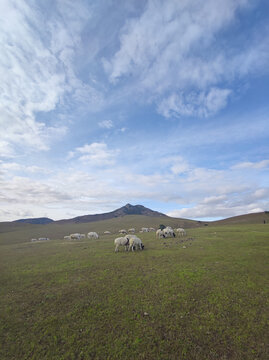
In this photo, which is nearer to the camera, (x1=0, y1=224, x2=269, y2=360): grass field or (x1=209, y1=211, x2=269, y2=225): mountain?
Result: (x1=0, y1=224, x2=269, y2=360): grass field

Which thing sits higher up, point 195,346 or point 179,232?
point 179,232

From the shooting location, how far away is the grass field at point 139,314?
6117 mm

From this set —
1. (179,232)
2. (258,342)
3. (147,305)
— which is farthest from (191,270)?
(179,232)

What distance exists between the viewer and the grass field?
6.12 m

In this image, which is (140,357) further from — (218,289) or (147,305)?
(218,289)

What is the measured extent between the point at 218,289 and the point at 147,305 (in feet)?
14.8

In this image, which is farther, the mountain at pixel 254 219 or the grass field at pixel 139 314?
the mountain at pixel 254 219

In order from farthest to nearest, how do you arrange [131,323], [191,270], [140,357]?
[191,270]
[131,323]
[140,357]

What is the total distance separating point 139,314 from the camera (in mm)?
7988

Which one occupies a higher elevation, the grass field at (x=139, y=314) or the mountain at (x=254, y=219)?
the mountain at (x=254, y=219)

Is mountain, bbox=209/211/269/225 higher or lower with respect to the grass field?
higher

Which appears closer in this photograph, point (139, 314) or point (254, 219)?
point (139, 314)

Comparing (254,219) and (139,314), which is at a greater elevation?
(254,219)

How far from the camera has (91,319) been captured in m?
7.84
